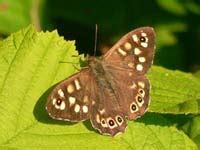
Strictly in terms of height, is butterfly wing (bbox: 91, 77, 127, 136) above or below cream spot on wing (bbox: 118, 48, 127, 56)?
below

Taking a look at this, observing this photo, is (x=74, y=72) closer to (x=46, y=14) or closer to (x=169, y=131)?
(x=169, y=131)

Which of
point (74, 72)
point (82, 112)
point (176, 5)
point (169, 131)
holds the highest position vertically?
point (176, 5)

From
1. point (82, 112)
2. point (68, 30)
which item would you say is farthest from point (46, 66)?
point (68, 30)

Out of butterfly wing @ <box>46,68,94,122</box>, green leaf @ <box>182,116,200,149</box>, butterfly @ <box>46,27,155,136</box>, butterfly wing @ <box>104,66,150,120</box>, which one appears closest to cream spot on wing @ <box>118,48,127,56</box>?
butterfly @ <box>46,27,155,136</box>

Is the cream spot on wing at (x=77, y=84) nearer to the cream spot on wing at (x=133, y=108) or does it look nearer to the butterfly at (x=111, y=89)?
the butterfly at (x=111, y=89)

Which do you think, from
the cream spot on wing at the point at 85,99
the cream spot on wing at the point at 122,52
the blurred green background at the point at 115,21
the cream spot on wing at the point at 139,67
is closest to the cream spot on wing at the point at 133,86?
the cream spot on wing at the point at 139,67

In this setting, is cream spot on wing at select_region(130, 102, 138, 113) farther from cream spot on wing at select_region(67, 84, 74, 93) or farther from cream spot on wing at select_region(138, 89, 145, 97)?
cream spot on wing at select_region(67, 84, 74, 93)

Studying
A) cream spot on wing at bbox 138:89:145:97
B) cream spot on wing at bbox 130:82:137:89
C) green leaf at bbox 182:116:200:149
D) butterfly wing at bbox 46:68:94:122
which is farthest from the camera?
green leaf at bbox 182:116:200:149
